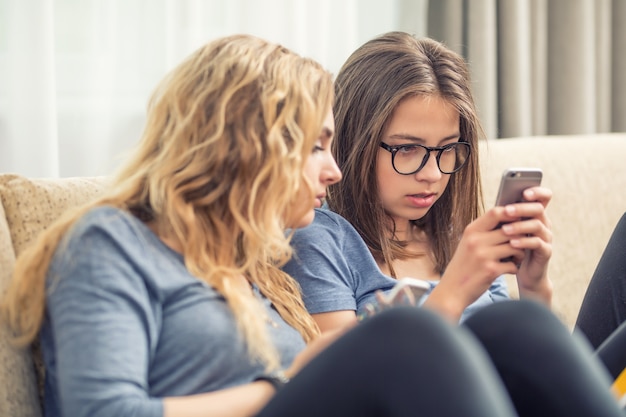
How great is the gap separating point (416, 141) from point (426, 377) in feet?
2.23

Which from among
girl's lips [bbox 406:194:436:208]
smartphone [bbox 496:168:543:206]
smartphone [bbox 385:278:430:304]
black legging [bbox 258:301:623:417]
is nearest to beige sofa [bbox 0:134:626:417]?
girl's lips [bbox 406:194:436:208]

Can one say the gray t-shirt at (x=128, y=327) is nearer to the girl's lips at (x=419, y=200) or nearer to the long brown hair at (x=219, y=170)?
the long brown hair at (x=219, y=170)

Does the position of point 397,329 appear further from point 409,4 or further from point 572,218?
point 409,4

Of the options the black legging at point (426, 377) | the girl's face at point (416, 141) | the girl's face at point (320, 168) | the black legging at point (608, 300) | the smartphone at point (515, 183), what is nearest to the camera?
the black legging at point (426, 377)

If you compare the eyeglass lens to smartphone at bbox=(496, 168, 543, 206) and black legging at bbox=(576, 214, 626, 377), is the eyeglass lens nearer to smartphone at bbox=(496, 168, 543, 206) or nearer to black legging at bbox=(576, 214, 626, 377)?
smartphone at bbox=(496, 168, 543, 206)

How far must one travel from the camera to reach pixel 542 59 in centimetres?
268

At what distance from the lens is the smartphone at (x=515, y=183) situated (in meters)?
1.41

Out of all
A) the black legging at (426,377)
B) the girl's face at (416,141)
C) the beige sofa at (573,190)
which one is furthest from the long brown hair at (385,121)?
the black legging at (426,377)

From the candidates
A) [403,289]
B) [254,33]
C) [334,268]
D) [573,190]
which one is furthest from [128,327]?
[573,190]

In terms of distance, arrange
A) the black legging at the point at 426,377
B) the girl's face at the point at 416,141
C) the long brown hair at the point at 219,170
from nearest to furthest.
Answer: the black legging at the point at 426,377
the long brown hair at the point at 219,170
the girl's face at the point at 416,141

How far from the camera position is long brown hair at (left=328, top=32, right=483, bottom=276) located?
1.59 metres

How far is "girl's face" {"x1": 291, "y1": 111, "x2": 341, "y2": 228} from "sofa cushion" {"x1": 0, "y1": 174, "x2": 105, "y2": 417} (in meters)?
0.36

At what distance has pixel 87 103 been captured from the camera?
193 centimetres

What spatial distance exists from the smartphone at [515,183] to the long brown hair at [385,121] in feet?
0.77
